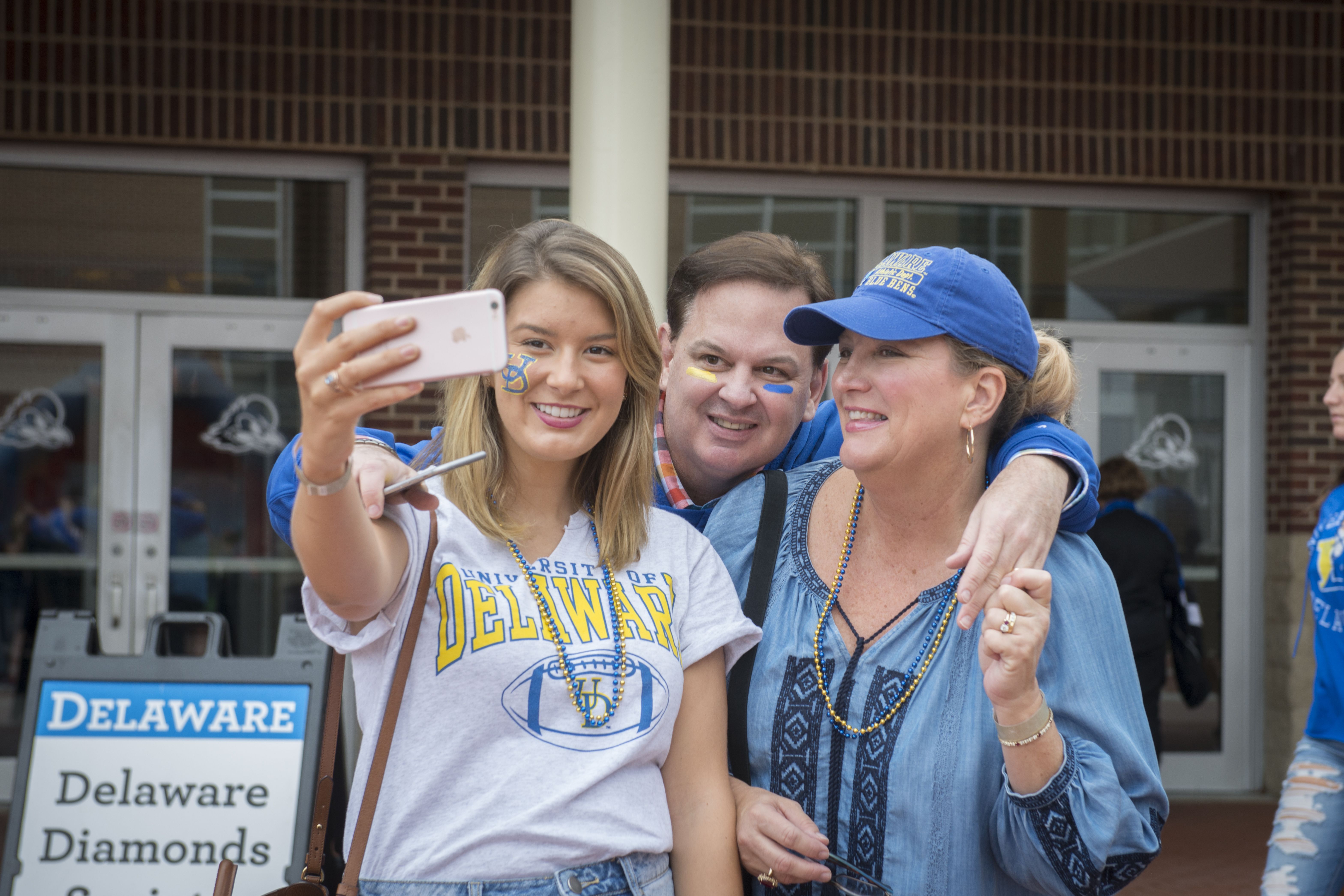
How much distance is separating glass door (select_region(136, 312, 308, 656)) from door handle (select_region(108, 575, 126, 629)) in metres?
0.08

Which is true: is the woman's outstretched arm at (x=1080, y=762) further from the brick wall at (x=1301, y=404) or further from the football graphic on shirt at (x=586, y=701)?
the brick wall at (x=1301, y=404)

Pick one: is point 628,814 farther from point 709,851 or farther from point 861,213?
point 861,213

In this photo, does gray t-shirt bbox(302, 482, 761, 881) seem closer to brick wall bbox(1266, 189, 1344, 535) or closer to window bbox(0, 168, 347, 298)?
window bbox(0, 168, 347, 298)

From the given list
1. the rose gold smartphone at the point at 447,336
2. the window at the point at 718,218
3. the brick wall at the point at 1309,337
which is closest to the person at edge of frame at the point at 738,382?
the rose gold smartphone at the point at 447,336

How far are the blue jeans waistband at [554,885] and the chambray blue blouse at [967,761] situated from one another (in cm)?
35

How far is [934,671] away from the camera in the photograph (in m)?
1.95

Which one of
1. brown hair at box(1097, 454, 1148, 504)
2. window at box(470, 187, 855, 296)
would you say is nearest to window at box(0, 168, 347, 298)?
window at box(470, 187, 855, 296)

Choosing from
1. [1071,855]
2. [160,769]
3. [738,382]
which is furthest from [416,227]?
[1071,855]

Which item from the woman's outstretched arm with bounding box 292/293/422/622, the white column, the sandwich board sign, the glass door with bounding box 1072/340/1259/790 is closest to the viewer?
the woman's outstretched arm with bounding box 292/293/422/622

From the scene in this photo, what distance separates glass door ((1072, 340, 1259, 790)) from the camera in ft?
23.0

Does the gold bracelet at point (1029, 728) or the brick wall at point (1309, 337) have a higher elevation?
the brick wall at point (1309, 337)

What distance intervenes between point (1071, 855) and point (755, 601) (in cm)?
65

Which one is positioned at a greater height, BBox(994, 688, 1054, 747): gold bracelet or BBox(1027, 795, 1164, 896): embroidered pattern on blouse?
BBox(994, 688, 1054, 747): gold bracelet

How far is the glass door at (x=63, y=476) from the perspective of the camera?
20.3ft
